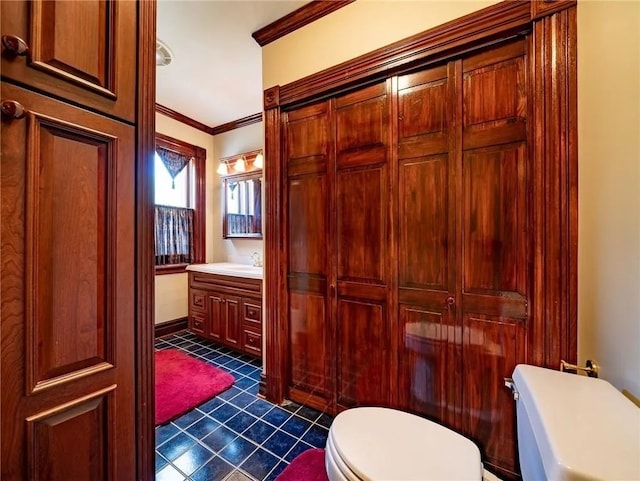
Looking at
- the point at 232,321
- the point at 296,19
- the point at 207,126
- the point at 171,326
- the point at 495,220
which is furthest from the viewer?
the point at 207,126

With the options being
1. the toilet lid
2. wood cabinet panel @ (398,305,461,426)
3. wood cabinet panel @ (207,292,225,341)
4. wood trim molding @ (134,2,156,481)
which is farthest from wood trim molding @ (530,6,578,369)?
wood cabinet panel @ (207,292,225,341)

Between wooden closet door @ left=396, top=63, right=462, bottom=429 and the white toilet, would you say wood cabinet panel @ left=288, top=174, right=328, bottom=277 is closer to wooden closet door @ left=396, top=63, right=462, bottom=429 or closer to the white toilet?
wooden closet door @ left=396, top=63, right=462, bottom=429

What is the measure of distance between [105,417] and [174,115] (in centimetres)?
345

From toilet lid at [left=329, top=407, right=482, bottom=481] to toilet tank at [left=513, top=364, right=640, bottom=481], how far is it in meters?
0.21

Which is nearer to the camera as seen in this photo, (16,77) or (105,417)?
(16,77)

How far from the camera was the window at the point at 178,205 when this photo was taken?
3213mm

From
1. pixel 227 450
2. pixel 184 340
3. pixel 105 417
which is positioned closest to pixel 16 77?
pixel 105 417

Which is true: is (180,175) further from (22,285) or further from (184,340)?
(22,285)

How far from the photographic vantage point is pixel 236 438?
1.61 m

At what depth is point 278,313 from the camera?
190 centimetres

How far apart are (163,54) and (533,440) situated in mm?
3077

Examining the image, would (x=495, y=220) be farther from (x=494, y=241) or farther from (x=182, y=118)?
(x=182, y=118)

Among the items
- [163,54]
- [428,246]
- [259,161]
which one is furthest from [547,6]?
[259,161]

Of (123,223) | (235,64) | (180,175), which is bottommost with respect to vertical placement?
(123,223)
